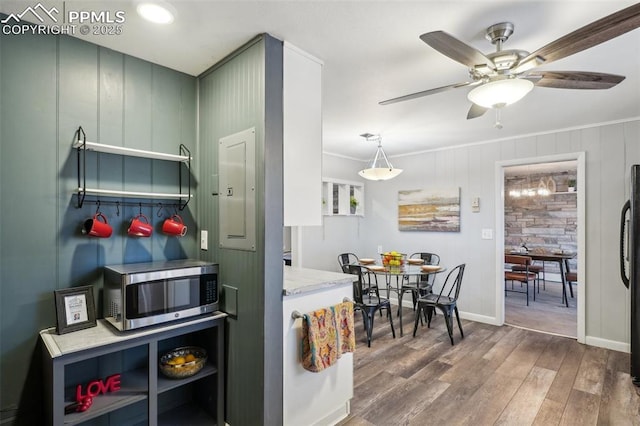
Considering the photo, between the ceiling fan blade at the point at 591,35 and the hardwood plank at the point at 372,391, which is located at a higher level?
Answer: the ceiling fan blade at the point at 591,35

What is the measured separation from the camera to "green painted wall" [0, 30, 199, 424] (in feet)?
5.49

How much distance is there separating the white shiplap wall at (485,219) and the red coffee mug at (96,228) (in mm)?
2795

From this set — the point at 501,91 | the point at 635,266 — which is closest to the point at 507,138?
the point at 635,266

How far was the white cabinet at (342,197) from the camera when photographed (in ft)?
16.0

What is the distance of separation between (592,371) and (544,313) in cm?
209

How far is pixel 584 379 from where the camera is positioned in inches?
112

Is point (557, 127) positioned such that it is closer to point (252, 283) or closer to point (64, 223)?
point (252, 283)

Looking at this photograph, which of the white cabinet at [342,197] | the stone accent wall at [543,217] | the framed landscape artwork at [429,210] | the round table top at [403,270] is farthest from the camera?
the stone accent wall at [543,217]

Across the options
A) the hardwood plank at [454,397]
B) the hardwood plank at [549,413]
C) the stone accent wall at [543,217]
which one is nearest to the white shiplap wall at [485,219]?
the hardwood plank at [454,397]

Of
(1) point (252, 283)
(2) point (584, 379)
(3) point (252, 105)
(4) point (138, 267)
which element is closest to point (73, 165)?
(4) point (138, 267)

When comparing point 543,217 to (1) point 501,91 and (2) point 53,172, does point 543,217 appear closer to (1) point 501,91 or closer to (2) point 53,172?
(1) point 501,91

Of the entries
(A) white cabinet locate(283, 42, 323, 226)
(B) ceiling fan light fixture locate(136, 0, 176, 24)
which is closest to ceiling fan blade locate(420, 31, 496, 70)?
(A) white cabinet locate(283, 42, 323, 226)

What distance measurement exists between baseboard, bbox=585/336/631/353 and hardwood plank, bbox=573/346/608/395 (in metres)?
0.07

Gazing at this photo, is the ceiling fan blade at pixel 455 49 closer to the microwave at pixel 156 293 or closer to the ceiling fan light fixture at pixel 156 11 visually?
the ceiling fan light fixture at pixel 156 11
